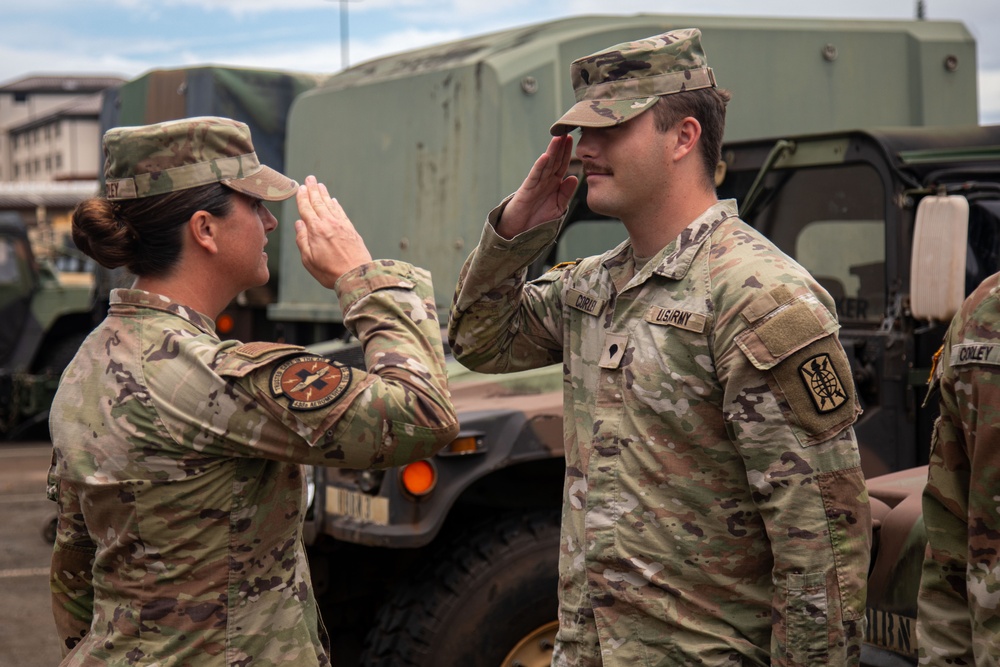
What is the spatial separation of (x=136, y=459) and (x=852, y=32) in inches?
185

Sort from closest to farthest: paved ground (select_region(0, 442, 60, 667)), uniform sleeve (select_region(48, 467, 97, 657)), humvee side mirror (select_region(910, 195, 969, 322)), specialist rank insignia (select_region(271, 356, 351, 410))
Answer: specialist rank insignia (select_region(271, 356, 351, 410)) < uniform sleeve (select_region(48, 467, 97, 657)) < humvee side mirror (select_region(910, 195, 969, 322)) < paved ground (select_region(0, 442, 60, 667))

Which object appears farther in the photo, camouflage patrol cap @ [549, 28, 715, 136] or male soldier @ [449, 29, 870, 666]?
camouflage patrol cap @ [549, 28, 715, 136]

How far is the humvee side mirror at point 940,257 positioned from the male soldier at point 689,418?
1.13 m

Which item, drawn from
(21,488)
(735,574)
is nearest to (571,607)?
(735,574)

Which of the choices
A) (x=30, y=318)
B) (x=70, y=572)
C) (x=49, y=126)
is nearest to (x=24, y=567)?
(x=70, y=572)

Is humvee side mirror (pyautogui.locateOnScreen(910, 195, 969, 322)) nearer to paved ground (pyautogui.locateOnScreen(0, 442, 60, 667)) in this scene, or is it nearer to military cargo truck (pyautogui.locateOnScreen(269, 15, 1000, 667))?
military cargo truck (pyautogui.locateOnScreen(269, 15, 1000, 667))

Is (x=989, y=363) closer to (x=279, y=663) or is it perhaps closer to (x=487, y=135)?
(x=279, y=663)

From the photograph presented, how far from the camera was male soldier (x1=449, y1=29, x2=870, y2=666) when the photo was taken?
1862 millimetres

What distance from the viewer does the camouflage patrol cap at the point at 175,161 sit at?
196 centimetres

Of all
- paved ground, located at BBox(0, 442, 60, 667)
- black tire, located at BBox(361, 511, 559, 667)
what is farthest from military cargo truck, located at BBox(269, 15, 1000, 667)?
paved ground, located at BBox(0, 442, 60, 667)

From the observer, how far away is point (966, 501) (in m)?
1.80

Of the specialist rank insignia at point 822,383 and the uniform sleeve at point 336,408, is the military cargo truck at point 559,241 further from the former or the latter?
the uniform sleeve at point 336,408

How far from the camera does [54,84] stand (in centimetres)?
5669

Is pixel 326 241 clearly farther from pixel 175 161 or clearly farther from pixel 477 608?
pixel 477 608
